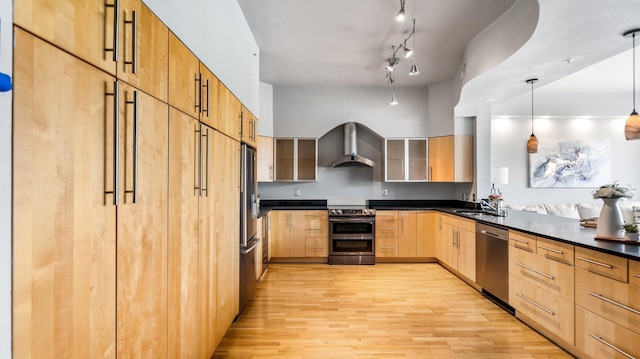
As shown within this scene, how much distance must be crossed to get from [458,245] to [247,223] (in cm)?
296

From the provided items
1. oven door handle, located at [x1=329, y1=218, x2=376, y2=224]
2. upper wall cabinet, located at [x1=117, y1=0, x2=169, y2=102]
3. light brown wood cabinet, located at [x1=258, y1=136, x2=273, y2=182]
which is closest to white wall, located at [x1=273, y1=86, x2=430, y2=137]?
light brown wood cabinet, located at [x1=258, y1=136, x2=273, y2=182]

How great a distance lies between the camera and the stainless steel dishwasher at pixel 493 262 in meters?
3.08

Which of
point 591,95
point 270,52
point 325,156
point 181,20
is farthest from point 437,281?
point 591,95

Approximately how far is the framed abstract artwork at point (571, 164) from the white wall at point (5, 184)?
6.82 m

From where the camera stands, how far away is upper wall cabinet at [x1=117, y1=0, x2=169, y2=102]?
3.70 ft

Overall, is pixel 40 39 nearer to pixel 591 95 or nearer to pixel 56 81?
pixel 56 81

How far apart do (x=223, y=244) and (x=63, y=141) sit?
1589 mm

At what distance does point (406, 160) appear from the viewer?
17.2 ft

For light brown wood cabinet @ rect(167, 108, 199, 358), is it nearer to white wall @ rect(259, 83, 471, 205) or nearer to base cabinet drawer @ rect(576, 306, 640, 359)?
base cabinet drawer @ rect(576, 306, 640, 359)

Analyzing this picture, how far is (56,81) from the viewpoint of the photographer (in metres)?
0.84

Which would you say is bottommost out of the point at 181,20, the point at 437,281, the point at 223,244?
the point at 437,281

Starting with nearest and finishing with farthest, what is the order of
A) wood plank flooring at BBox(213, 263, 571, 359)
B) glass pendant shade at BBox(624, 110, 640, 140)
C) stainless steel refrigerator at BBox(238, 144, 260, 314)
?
1. wood plank flooring at BBox(213, 263, 571, 359)
2. stainless steel refrigerator at BBox(238, 144, 260, 314)
3. glass pendant shade at BBox(624, 110, 640, 140)

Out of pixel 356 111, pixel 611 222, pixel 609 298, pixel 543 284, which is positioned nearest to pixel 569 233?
pixel 611 222

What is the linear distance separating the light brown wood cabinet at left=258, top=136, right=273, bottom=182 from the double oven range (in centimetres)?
126
